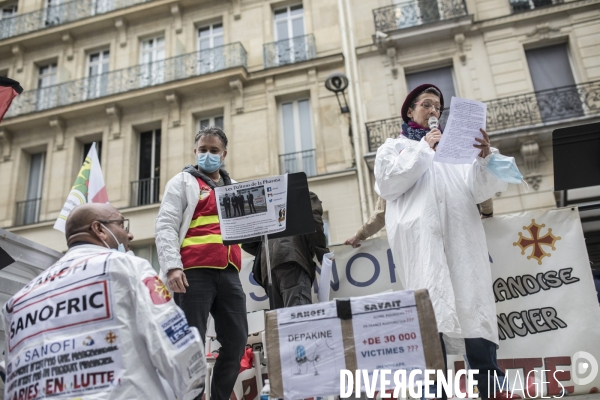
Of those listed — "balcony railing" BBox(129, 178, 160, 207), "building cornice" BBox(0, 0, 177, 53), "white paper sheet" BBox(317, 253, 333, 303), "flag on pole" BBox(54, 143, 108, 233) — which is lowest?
"white paper sheet" BBox(317, 253, 333, 303)

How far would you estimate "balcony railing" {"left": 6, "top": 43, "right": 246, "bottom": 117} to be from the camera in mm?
14961

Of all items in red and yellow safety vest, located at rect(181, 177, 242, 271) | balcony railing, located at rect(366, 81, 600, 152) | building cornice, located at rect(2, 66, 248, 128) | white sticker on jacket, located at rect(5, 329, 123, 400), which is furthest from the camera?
building cornice, located at rect(2, 66, 248, 128)

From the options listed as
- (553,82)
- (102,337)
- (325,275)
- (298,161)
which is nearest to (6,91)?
(325,275)

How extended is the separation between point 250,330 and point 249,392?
0.78 metres

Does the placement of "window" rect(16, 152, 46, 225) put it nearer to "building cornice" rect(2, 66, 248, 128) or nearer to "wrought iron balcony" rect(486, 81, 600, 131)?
"building cornice" rect(2, 66, 248, 128)

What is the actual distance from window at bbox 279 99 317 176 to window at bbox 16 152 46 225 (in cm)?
795

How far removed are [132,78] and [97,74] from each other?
1.47m

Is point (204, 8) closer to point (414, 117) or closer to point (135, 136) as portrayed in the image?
point (135, 136)

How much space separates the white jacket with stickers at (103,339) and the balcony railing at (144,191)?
12.8 metres

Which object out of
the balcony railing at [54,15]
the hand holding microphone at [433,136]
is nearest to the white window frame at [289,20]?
the balcony railing at [54,15]

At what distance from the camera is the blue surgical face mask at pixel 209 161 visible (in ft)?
12.1

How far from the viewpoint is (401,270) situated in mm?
3064

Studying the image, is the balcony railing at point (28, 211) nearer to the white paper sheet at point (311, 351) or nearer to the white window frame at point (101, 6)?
the white window frame at point (101, 6)

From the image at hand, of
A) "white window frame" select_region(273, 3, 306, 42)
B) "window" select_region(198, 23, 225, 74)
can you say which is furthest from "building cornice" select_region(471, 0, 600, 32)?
"window" select_region(198, 23, 225, 74)
